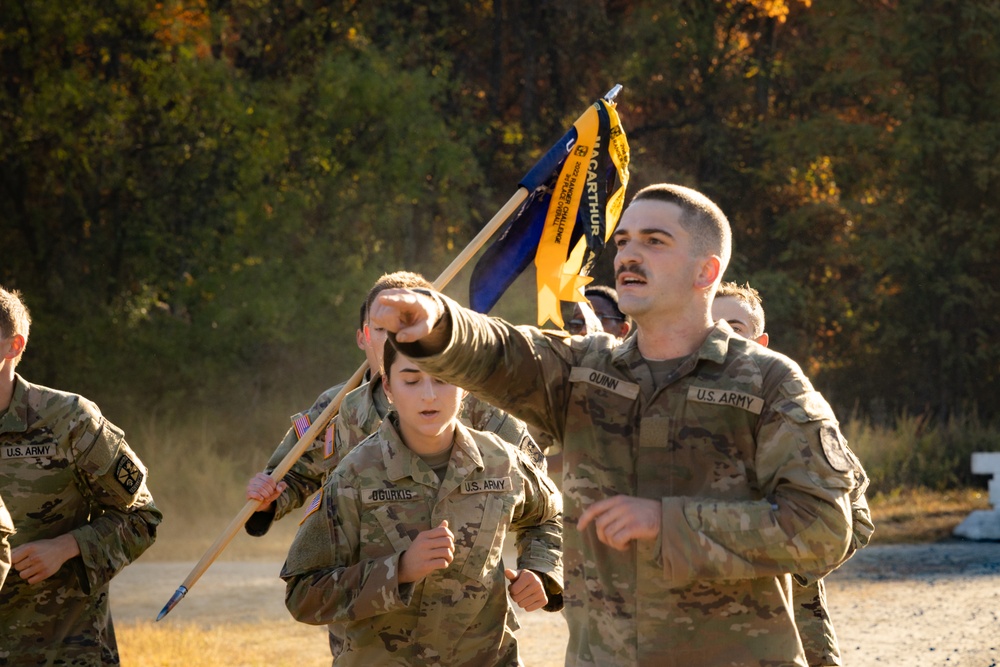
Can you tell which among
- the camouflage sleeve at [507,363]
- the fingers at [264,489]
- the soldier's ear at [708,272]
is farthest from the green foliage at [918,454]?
the camouflage sleeve at [507,363]

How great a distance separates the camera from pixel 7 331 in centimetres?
547

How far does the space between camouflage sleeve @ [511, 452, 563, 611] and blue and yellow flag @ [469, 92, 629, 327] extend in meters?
0.72

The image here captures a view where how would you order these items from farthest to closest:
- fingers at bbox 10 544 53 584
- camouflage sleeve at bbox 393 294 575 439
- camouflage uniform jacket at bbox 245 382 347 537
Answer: camouflage uniform jacket at bbox 245 382 347 537 → fingers at bbox 10 544 53 584 → camouflage sleeve at bbox 393 294 575 439

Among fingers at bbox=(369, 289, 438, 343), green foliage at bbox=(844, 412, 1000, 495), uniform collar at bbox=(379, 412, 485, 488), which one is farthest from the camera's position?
green foliage at bbox=(844, 412, 1000, 495)

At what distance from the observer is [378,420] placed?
230 inches

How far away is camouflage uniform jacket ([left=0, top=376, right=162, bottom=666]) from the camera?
5566 mm

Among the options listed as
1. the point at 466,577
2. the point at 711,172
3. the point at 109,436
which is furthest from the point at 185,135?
the point at 466,577

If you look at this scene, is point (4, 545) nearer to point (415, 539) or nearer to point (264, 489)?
point (415, 539)

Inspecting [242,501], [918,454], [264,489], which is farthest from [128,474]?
[918,454]

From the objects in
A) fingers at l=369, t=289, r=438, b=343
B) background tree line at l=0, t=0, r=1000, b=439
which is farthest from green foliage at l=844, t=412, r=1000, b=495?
fingers at l=369, t=289, r=438, b=343

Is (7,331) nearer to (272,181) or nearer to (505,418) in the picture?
(505,418)

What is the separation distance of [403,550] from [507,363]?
118 cm

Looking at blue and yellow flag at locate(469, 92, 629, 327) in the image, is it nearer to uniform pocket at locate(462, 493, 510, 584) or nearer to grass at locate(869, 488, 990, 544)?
uniform pocket at locate(462, 493, 510, 584)

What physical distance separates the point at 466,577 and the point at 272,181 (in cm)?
1475
